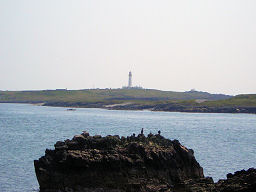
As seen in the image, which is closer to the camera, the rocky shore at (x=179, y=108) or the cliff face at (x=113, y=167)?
the cliff face at (x=113, y=167)

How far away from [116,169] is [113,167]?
0.19 m

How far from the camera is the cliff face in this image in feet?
85.1

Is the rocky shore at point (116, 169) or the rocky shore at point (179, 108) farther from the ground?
the rocky shore at point (179, 108)

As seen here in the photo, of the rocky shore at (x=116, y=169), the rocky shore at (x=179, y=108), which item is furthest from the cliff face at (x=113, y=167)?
the rocky shore at (x=179, y=108)

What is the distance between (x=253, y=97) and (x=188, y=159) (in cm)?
14929

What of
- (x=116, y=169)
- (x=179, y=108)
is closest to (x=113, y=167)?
(x=116, y=169)

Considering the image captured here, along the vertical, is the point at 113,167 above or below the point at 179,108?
below

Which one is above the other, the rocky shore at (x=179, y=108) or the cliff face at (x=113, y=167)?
the rocky shore at (x=179, y=108)

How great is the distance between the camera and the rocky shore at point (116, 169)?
25.9 metres

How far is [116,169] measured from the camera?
1026 inches

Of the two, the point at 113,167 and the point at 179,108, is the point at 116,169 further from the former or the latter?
the point at 179,108

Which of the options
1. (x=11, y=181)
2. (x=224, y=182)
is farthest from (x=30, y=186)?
(x=224, y=182)

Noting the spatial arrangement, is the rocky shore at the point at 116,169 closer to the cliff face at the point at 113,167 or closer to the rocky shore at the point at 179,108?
the cliff face at the point at 113,167

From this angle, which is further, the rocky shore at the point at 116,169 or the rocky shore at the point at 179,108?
the rocky shore at the point at 179,108
